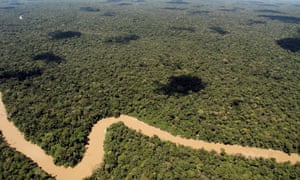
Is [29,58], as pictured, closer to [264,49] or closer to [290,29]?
[264,49]

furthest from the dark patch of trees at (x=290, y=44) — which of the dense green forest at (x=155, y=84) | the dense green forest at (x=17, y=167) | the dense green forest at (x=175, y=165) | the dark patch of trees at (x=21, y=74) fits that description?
the dense green forest at (x=17, y=167)

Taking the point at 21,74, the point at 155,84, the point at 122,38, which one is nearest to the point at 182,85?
the point at 155,84

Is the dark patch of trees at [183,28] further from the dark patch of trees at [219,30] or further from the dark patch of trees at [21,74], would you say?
the dark patch of trees at [21,74]

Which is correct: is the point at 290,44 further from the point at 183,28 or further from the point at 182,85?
the point at 182,85

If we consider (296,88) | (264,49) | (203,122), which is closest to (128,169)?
(203,122)

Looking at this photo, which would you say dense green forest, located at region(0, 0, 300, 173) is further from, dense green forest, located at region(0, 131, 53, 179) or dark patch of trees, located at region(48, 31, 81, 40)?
dense green forest, located at region(0, 131, 53, 179)

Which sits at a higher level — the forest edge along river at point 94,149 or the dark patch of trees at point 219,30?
the dark patch of trees at point 219,30
